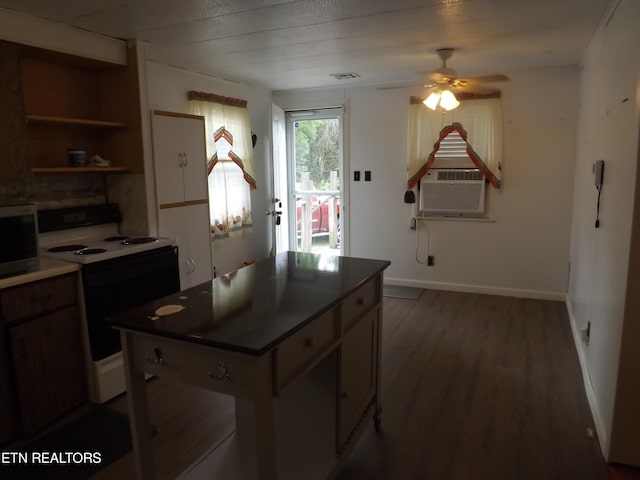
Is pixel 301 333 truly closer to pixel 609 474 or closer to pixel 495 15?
pixel 609 474

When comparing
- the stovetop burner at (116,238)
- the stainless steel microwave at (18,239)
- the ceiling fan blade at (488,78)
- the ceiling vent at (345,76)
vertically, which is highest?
the ceiling vent at (345,76)

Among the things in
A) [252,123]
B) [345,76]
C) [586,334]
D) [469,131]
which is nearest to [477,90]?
[469,131]

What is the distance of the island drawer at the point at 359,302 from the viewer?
193 centimetres

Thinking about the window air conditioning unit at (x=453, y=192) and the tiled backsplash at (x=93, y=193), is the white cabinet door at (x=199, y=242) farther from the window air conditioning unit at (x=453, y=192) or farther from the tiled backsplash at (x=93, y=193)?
the window air conditioning unit at (x=453, y=192)

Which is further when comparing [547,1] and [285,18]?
[285,18]

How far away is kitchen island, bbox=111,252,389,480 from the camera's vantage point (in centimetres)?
141

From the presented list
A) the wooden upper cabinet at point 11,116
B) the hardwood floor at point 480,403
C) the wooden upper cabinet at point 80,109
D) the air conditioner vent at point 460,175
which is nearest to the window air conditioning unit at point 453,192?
the air conditioner vent at point 460,175

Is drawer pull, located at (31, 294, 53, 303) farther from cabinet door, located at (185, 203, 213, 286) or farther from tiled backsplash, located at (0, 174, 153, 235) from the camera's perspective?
cabinet door, located at (185, 203, 213, 286)

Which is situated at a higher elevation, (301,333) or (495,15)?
(495,15)

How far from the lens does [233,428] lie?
2.44 meters

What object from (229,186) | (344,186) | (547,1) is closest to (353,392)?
(547,1)

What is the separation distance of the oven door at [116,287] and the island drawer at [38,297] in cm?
9

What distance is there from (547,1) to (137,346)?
9.08 feet

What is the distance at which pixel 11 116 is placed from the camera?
2547 millimetres
